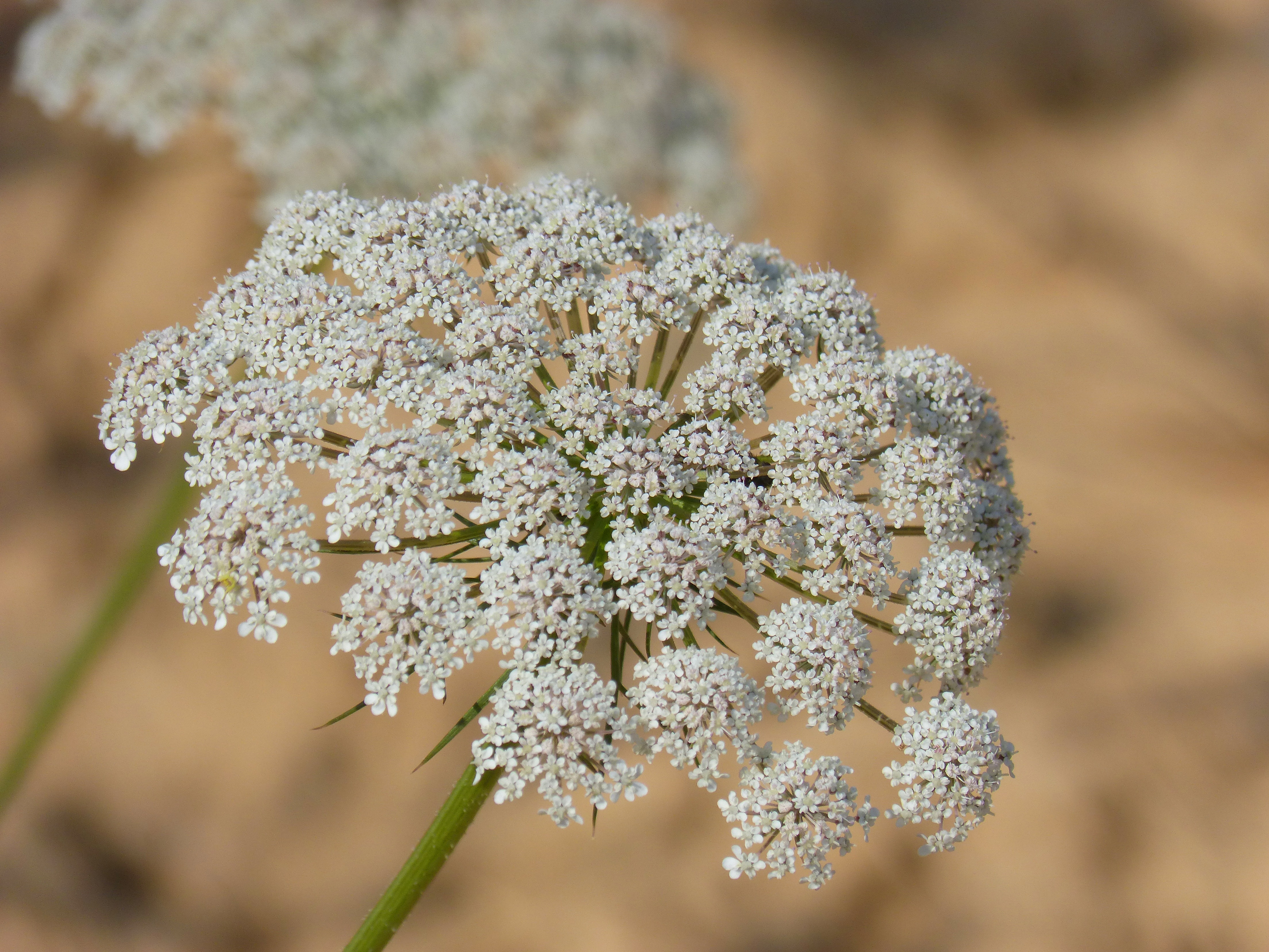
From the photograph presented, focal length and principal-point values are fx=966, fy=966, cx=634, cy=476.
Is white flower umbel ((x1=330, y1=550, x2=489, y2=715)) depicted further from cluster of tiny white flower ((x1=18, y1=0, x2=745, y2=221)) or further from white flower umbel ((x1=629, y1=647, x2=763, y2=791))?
cluster of tiny white flower ((x1=18, y1=0, x2=745, y2=221))

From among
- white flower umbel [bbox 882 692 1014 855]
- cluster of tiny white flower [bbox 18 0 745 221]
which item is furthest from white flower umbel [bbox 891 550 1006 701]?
cluster of tiny white flower [bbox 18 0 745 221]

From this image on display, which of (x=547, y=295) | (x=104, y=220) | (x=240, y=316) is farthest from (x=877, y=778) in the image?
(x=104, y=220)

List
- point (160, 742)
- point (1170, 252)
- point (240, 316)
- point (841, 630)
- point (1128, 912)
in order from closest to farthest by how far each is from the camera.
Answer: point (841, 630) → point (240, 316) → point (1128, 912) → point (160, 742) → point (1170, 252)

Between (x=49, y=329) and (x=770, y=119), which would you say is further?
(x=770, y=119)

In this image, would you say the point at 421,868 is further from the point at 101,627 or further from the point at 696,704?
Result: the point at 101,627

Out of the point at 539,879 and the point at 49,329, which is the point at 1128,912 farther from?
the point at 49,329

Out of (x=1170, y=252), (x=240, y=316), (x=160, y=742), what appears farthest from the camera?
(x=1170, y=252)
